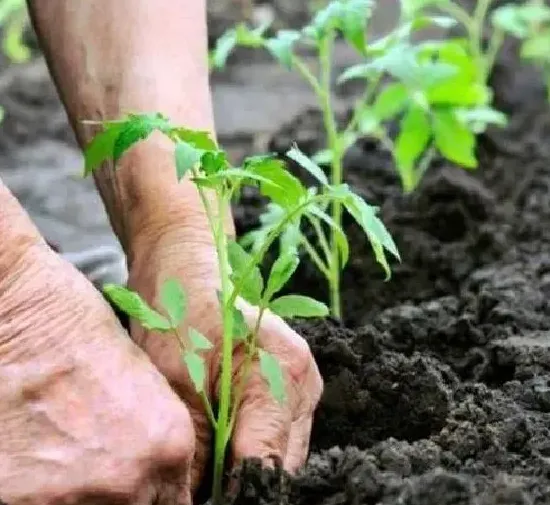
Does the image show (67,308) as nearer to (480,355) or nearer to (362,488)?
(362,488)

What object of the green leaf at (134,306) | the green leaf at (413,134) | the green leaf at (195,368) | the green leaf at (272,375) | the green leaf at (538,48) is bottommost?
Answer: the green leaf at (538,48)

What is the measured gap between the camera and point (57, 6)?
1.70m

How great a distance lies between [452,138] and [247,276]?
1.10 m

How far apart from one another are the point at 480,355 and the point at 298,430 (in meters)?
0.38

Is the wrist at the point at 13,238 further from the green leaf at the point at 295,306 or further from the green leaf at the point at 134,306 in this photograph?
the green leaf at the point at 295,306

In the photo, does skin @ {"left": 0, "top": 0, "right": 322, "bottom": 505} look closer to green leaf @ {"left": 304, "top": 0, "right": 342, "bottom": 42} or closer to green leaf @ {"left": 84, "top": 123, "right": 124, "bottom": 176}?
green leaf @ {"left": 84, "top": 123, "right": 124, "bottom": 176}

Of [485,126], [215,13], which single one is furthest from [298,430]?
[215,13]

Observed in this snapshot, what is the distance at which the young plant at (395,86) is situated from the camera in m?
1.74

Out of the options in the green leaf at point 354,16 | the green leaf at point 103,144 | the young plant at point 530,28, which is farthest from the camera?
the young plant at point 530,28

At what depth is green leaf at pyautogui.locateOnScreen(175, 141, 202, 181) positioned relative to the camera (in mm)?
1027

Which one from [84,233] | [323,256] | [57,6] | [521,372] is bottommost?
[84,233]

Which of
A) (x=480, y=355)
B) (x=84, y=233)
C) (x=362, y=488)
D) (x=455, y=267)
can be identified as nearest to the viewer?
(x=362, y=488)

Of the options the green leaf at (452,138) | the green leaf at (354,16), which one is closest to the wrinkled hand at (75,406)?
the green leaf at (354,16)

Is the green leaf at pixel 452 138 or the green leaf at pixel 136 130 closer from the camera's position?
the green leaf at pixel 136 130
